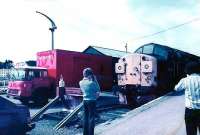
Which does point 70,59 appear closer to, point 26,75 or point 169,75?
point 26,75

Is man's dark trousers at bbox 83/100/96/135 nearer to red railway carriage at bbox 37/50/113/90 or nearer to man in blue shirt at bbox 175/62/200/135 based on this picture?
man in blue shirt at bbox 175/62/200/135

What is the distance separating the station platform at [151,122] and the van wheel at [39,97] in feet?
23.4

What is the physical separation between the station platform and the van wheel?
7124mm

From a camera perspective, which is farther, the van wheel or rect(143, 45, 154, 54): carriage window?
the van wheel

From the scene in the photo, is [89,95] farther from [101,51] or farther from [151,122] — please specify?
[101,51]

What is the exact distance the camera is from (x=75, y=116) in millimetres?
11734

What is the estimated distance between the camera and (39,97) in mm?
17016

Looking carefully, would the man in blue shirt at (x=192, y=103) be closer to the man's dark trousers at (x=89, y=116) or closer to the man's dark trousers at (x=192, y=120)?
the man's dark trousers at (x=192, y=120)

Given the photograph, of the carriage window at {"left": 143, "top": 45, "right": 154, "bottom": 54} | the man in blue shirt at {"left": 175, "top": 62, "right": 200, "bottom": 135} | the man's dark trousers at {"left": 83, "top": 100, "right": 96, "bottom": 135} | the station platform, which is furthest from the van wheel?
the man in blue shirt at {"left": 175, "top": 62, "right": 200, "bottom": 135}

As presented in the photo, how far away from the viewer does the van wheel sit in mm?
16859

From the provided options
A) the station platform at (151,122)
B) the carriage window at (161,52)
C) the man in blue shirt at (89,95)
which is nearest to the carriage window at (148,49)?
the carriage window at (161,52)

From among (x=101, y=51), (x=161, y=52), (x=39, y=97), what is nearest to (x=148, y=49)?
(x=161, y=52)

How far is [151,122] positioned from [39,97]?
351 inches

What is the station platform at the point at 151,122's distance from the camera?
28.8 ft
